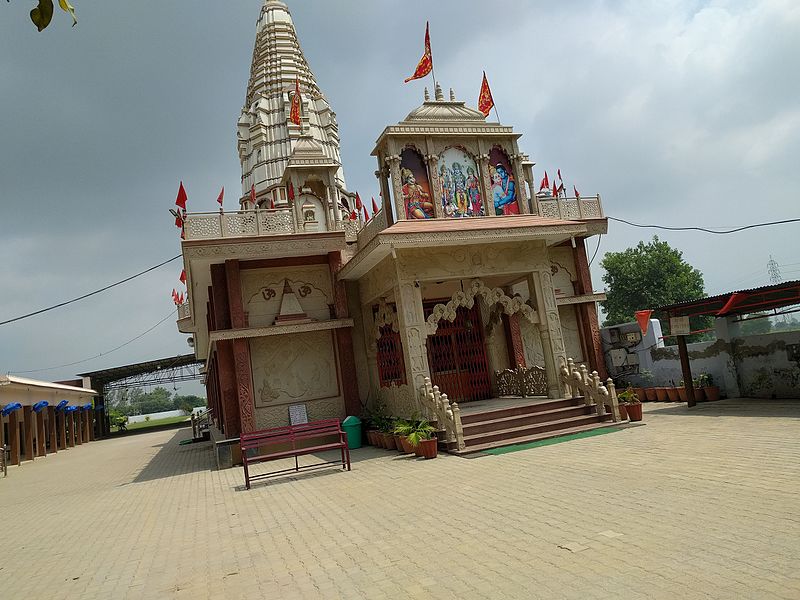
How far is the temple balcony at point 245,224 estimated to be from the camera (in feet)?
42.3

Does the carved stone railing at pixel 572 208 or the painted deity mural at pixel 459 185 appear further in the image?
the carved stone railing at pixel 572 208

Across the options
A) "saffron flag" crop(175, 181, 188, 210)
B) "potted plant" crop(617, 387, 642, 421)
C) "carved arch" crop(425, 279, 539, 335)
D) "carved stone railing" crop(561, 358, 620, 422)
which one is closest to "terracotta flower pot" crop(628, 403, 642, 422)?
"potted plant" crop(617, 387, 642, 421)

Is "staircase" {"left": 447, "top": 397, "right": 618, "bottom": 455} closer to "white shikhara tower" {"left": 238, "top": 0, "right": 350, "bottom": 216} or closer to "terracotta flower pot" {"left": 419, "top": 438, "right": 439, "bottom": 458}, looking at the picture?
"terracotta flower pot" {"left": 419, "top": 438, "right": 439, "bottom": 458}

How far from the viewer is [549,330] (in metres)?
12.6

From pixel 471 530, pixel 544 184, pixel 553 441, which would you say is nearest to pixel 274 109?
pixel 544 184

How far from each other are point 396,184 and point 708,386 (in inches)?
382

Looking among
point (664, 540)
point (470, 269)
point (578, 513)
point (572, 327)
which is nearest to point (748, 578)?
point (664, 540)

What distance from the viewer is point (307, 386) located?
14.2 meters

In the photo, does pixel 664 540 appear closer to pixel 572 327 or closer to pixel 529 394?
pixel 529 394

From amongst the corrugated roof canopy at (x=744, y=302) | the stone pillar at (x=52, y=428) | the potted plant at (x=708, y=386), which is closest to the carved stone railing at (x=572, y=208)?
the corrugated roof canopy at (x=744, y=302)

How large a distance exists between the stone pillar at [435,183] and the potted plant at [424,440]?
4743 millimetres

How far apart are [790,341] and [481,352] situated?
7353mm

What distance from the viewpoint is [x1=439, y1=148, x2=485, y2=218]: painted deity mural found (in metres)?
13.1

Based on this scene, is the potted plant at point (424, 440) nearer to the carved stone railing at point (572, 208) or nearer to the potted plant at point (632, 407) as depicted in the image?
the potted plant at point (632, 407)
